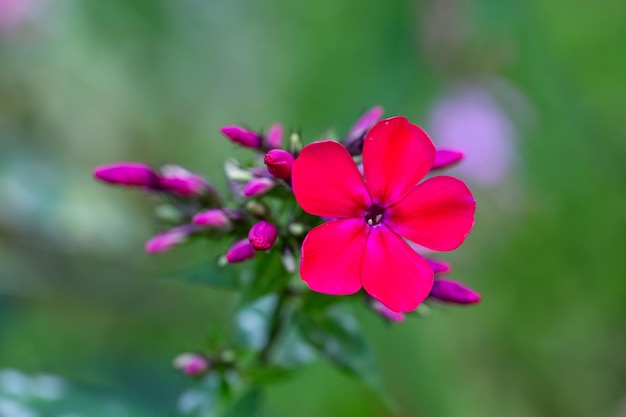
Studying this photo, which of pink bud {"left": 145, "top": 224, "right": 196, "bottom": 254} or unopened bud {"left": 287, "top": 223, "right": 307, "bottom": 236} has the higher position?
pink bud {"left": 145, "top": 224, "right": 196, "bottom": 254}

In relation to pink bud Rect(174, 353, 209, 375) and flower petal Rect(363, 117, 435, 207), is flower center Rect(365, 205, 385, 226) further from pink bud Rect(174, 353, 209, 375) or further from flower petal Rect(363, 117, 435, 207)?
pink bud Rect(174, 353, 209, 375)

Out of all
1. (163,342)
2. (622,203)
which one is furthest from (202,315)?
(622,203)

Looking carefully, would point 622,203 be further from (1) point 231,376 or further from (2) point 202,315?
(1) point 231,376

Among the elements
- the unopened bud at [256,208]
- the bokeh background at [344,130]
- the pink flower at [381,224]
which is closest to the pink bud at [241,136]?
the unopened bud at [256,208]

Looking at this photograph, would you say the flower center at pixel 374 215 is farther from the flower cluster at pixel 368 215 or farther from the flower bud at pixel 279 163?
the flower bud at pixel 279 163

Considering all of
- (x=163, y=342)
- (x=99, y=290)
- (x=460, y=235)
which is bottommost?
(x=460, y=235)

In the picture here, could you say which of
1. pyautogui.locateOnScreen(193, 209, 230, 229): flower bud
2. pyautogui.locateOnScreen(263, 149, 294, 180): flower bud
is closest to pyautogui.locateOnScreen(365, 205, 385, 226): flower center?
pyautogui.locateOnScreen(263, 149, 294, 180): flower bud
